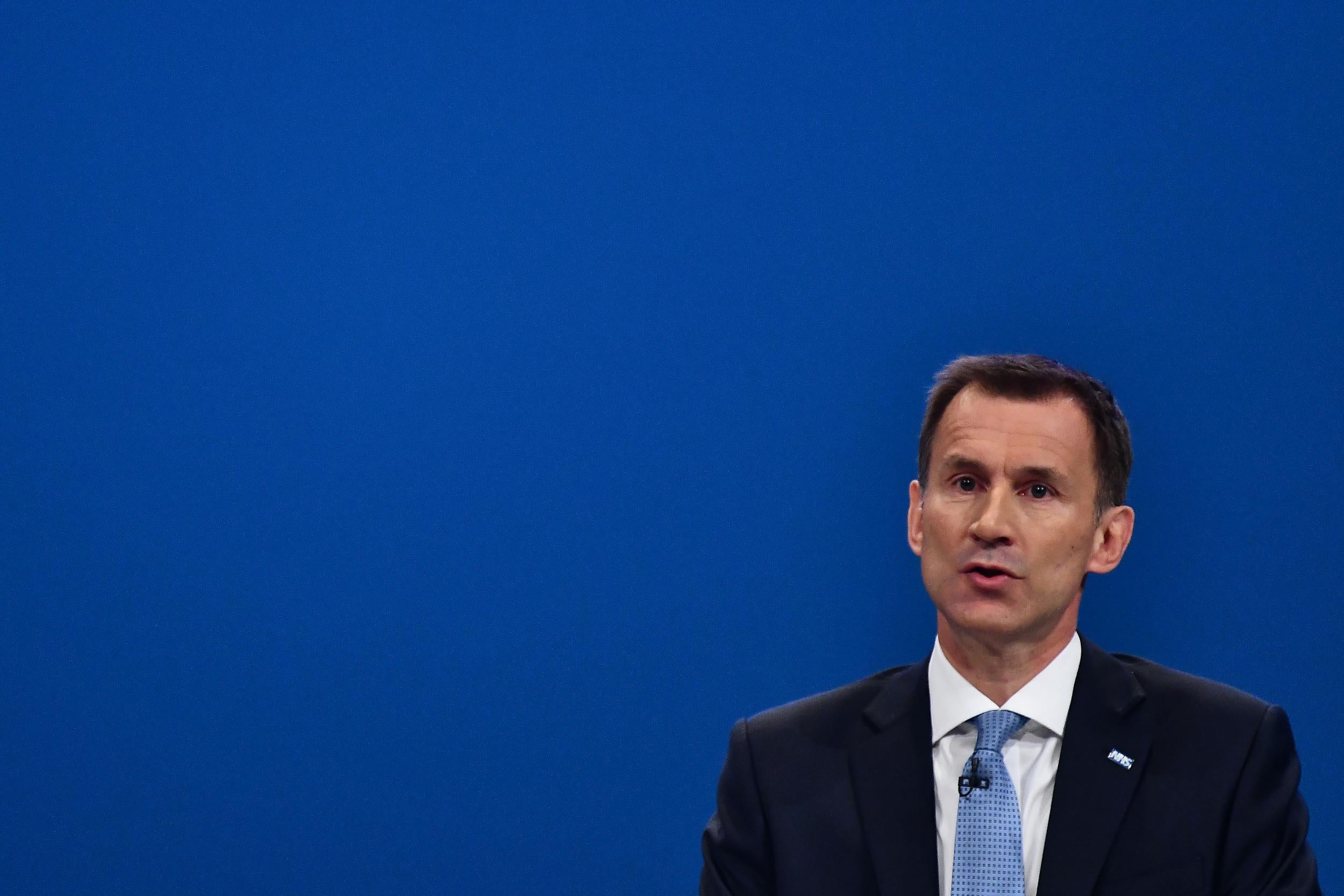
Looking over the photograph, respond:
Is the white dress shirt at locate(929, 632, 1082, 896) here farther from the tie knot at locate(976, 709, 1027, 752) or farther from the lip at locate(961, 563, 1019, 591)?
the lip at locate(961, 563, 1019, 591)

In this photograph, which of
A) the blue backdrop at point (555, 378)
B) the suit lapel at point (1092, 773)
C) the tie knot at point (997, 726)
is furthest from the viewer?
the blue backdrop at point (555, 378)

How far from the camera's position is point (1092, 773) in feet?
6.51

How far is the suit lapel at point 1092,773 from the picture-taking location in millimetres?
1923

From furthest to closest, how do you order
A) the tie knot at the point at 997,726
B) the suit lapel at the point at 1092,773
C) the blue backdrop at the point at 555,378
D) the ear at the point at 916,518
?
1. the blue backdrop at the point at 555,378
2. the ear at the point at 916,518
3. the tie knot at the point at 997,726
4. the suit lapel at the point at 1092,773

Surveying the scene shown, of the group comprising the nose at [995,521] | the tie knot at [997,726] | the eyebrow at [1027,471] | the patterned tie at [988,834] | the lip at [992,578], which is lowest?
the patterned tie at [988,834]

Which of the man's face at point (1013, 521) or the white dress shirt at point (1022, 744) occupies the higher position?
the man's face at point (1013, 521)

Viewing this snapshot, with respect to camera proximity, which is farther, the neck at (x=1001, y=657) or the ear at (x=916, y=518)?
the ear at (x=916, y=518)

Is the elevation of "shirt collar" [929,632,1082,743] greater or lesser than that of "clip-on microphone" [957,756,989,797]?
greater

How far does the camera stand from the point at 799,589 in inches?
104

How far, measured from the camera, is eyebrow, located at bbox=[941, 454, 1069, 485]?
6.73 feet

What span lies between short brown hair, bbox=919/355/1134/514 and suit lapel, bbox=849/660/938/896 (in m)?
0.34

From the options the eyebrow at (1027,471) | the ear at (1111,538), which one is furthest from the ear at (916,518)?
the ear at (1111,538)

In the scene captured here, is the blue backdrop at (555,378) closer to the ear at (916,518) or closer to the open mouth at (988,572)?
the ear at (916,518)

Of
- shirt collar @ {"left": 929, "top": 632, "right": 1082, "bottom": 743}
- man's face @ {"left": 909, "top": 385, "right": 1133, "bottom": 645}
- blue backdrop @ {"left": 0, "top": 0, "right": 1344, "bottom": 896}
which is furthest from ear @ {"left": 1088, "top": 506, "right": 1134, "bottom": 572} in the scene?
blue backdrop @ {"left": 0, "top": 0, "right": 1344, "bottom": 896}
